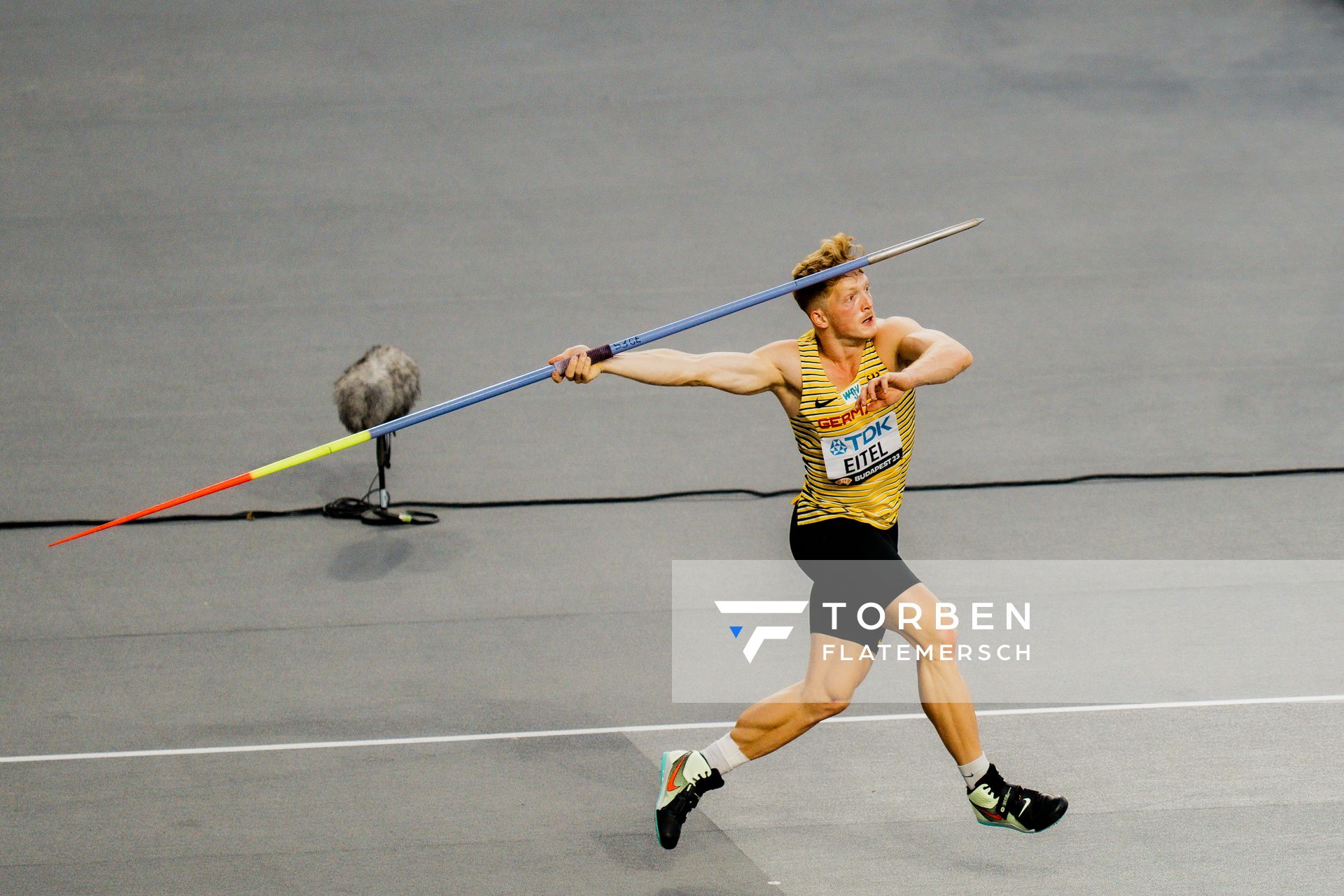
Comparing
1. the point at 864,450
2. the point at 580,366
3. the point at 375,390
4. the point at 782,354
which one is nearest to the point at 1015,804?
the point at 864,450

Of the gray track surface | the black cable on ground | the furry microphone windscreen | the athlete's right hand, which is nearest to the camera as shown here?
the athlete's right hand

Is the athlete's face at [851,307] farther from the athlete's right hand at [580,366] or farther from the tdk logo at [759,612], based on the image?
the tdk logo at [759,612]

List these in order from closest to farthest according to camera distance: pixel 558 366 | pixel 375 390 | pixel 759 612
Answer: pixel 558 366 < pixel 759 612 < pixel 375 390

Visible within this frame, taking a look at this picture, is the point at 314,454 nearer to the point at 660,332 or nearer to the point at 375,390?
the point at 660,332

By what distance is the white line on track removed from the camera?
4.74 metres

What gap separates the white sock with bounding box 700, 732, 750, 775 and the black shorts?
1.50 feet

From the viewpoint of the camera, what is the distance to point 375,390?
5777 mm

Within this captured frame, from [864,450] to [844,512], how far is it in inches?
8.2

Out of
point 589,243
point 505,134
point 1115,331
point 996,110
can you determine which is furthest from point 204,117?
point 1115,331

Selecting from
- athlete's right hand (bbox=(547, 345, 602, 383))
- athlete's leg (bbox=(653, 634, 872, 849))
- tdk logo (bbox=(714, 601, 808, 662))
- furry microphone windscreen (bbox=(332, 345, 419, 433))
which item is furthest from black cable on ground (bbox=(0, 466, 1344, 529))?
athlete's right hand (bbox=(547, 345, 602, 383))

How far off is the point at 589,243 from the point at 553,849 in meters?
4.99

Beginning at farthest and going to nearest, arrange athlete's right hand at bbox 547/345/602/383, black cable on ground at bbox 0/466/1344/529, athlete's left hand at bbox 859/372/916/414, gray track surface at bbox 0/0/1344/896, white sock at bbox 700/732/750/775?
black cable on ground at bbox 0/466/1344/529
gray track surface at bbox 0/0/1344/896
white sock at bbox 700/732/750/775
athlete's right hand at bbox 547/345/602/383
athlete's left hand at bbox 859/372/916/414

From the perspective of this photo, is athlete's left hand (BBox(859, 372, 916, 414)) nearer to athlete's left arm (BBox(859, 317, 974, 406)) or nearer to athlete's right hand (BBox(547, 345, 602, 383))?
athlete's left arm (BBox(859, 317, 974, 406))

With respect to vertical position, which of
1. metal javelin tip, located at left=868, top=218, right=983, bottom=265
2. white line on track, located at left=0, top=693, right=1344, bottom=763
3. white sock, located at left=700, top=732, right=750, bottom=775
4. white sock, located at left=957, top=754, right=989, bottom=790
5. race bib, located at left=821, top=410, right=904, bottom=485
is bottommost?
white line on track, located at left=0, top=693, right=1344, bottom=763
